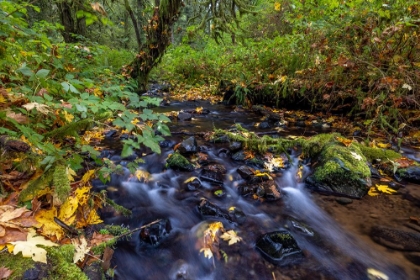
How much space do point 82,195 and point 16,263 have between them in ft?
3.09

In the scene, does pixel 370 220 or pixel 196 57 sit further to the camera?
pixel 196 57

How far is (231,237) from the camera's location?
2.36 metres

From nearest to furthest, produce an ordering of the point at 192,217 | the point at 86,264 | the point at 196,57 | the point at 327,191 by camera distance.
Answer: the point at 86,264
the point at 192,217
the point at 327,191
the point at 196,57

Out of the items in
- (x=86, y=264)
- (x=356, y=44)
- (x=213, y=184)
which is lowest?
(x=213, y=184)

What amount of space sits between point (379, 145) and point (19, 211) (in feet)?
16.8

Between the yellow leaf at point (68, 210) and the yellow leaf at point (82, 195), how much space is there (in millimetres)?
68

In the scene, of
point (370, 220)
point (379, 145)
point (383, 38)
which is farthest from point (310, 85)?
point (370, 220)

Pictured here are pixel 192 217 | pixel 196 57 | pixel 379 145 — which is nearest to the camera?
pixel 192 217

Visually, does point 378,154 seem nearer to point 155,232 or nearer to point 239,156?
point 239,156

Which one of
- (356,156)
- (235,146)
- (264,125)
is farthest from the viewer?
(264,125)

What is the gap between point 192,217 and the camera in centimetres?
270

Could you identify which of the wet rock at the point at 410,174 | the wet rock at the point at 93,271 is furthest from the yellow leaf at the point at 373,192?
the wet rock at the point at 93,271

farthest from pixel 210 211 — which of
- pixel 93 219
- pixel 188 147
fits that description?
pixel 188 147

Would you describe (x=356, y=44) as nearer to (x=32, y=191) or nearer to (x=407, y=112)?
(x=407, y=112)
